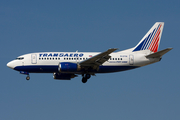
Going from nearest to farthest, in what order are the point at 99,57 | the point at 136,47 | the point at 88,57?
the point at 99,57 → the point at 88,57 → the point at 136,47

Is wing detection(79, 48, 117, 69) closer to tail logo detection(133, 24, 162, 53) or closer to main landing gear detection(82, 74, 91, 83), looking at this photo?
main landing gear detection(82, 74, 91, 83)

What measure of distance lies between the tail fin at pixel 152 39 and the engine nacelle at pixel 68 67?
477 inches

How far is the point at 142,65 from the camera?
198 ft

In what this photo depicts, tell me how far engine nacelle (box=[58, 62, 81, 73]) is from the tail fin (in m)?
12.1

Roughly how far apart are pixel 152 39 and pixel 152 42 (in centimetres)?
65

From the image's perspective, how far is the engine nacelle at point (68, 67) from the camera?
56.0 meters

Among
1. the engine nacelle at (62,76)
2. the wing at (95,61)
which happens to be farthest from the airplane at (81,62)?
the engine nacelle at (62,76)

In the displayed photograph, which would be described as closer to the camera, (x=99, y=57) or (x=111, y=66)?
(x=99, y=57)

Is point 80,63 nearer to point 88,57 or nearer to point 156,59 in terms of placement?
point 88,57

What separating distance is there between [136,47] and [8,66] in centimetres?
2275

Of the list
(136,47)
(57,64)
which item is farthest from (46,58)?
(136,47)

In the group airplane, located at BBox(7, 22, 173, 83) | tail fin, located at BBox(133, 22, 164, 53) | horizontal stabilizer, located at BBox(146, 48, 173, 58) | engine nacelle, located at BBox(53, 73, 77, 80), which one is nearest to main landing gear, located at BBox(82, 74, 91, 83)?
airplane, located at BBox(7, 22, 173, 83)

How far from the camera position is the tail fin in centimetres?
6312

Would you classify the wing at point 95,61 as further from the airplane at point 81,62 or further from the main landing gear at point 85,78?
the main landing gear at point 85,78
